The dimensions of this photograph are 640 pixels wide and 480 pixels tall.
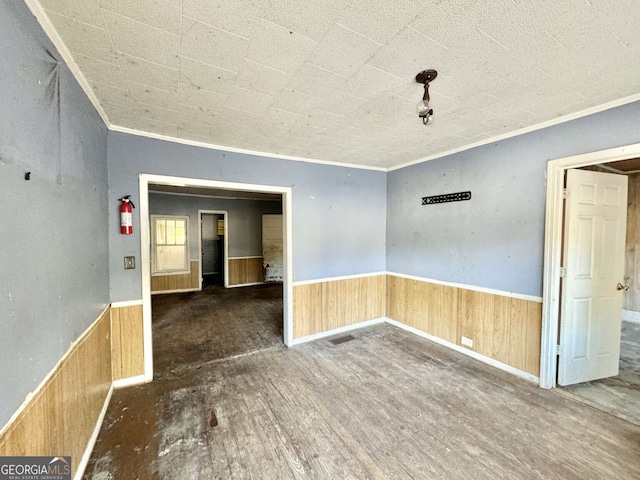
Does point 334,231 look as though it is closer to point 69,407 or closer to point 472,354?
point 472,354

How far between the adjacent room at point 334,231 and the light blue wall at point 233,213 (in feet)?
11.8

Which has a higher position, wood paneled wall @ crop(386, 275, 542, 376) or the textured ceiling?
the textured ceiling

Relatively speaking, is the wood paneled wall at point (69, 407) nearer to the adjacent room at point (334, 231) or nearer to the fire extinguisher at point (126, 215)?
the adjacent room at point (334, 231)

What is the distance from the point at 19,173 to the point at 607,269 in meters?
4.30

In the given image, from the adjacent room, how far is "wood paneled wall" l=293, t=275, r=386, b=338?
4cm

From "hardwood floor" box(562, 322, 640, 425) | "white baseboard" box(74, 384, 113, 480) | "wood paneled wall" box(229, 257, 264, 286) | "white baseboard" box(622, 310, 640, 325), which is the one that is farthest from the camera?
"wood paneled wall" box(229, 257, 264, 286)

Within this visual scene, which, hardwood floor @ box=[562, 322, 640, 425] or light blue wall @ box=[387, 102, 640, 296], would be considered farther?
light blue wall @ box=[387, 102, 640, 296]

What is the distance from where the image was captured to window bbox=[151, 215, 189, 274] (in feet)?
21.2

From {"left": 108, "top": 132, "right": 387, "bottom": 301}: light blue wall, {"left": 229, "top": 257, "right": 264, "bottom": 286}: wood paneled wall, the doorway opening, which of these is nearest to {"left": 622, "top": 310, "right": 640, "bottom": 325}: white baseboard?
the doorway opening

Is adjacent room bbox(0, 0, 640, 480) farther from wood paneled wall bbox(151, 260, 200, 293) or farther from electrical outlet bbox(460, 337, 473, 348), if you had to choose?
wood paneled wall bbox(151, 260, 200, 293)

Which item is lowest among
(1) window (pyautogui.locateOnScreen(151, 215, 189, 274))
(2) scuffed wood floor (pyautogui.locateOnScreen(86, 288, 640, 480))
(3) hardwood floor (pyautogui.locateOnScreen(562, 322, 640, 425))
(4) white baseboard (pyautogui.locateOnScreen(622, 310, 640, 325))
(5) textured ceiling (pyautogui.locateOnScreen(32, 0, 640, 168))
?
(2) scuffed wood floor (pyautogui.locateOnScreen(86, 288, 640, 480))

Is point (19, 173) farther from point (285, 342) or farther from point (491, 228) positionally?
point (491, 228)

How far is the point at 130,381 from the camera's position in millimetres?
2562
